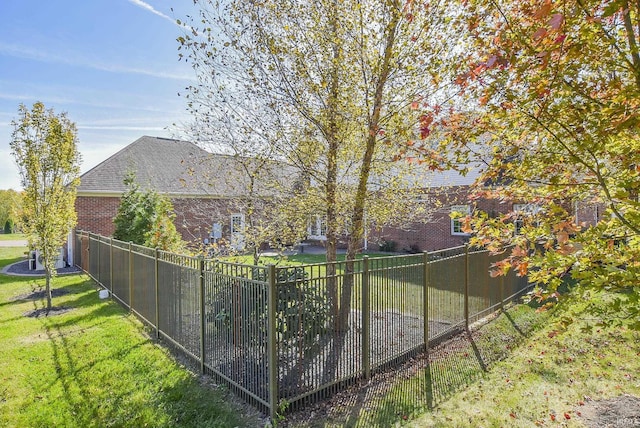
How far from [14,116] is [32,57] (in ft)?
7.00

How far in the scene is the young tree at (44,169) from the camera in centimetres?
865

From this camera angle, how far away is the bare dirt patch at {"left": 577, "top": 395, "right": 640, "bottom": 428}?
384 cm

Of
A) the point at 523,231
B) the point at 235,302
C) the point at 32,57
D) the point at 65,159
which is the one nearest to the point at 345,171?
the point at 235,302

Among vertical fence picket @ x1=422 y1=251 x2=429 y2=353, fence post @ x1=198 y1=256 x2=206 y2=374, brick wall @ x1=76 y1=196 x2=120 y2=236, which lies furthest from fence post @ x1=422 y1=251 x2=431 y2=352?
brick wall @ x1=76 y1=196 x2=120 y2=236

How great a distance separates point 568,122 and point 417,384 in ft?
12.5

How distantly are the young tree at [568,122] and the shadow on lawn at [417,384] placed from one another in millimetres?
2360

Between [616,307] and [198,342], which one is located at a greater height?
[616,307]

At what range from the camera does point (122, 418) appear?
4113 mm

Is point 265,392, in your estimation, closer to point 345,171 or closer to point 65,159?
point 345,171

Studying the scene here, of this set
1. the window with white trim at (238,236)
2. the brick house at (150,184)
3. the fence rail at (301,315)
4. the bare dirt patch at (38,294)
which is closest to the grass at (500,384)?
the fence rail at (301,315)

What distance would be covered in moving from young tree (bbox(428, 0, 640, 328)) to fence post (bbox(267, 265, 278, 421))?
218cm

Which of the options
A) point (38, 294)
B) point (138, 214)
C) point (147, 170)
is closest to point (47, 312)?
point (38, 294)

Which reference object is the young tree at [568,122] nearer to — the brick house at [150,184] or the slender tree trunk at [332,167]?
the slender tree trunk at [332,167]

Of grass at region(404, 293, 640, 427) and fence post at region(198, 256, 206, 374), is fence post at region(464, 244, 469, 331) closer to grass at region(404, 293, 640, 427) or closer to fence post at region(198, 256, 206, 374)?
grass at region(404, 293, 640, 427)
